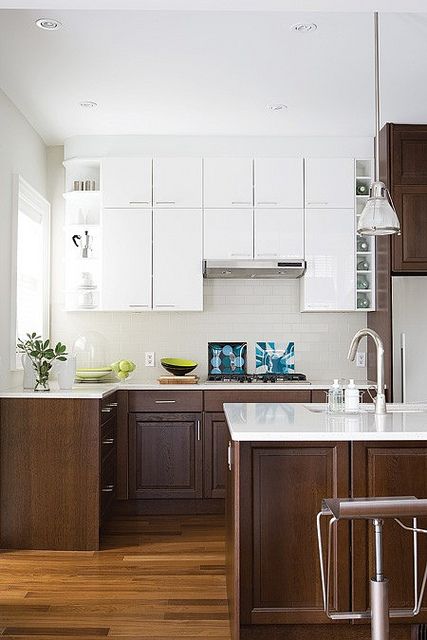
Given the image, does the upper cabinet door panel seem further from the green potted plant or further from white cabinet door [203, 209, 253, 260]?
the green potted plant

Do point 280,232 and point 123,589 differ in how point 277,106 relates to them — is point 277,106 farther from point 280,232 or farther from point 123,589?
point 123,589

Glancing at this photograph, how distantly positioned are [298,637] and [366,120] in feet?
11.9

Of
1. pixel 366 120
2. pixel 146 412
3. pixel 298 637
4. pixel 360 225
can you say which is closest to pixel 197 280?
pixel 146 412

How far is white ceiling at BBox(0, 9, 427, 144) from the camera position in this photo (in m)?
3.87

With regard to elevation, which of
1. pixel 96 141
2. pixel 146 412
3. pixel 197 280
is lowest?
pixel 146 412

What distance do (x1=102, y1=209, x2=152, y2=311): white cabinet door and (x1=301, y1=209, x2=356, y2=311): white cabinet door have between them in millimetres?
1180

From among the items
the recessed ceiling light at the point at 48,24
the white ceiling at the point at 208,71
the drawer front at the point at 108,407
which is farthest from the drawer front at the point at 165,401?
the recessed ceiling light at the point at 48,24

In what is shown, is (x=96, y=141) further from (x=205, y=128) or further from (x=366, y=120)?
(x=366, y=120)

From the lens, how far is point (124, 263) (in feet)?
18.8

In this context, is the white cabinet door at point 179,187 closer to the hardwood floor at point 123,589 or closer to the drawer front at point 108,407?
the drawer front at point 108,407

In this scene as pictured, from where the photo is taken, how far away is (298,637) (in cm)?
310

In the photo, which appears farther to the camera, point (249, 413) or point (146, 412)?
point (146, 412)

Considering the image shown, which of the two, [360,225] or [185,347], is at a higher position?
[360,225]

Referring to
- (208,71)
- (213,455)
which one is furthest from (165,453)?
(208,71)
